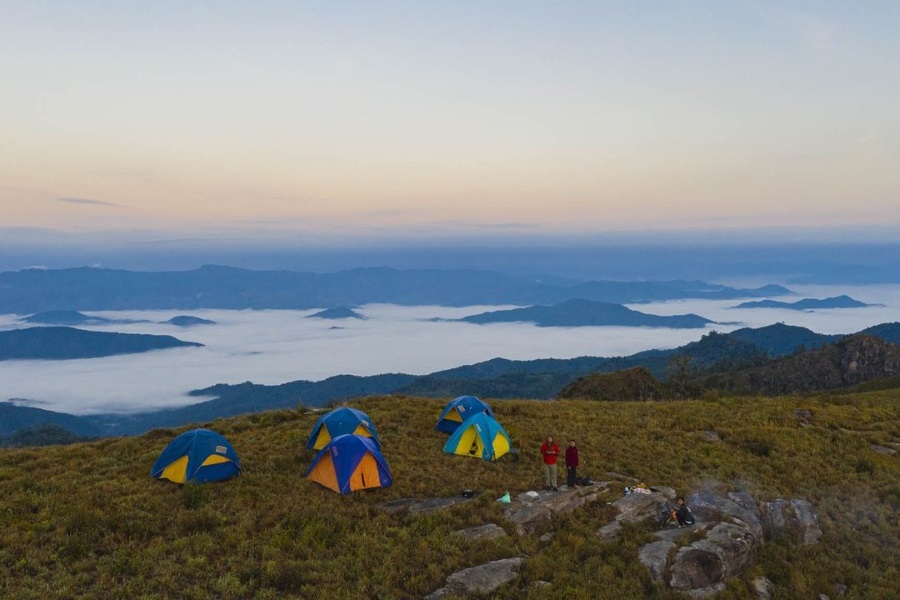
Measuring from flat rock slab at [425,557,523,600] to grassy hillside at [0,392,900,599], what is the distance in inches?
11.6

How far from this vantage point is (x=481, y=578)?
11.9 m

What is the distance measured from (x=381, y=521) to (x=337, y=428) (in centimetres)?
667

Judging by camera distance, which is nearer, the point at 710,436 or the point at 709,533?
the point at 709,533

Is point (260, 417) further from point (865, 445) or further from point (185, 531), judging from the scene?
point (865, 445)

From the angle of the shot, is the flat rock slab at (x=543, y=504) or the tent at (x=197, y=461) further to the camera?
the tent at (x=197, y=461)

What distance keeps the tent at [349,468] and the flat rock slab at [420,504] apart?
1.19m

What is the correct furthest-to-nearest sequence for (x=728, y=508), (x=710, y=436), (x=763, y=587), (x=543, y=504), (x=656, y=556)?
(x=710, y=436), (x=543, y=504), (x=728, y=508), (x=656, y=556), (x=763, y=587)

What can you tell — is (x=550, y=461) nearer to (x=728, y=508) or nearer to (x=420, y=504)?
(x=420, y=504)

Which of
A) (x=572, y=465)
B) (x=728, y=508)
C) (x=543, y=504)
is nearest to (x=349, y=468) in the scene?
(x=543, y=504)

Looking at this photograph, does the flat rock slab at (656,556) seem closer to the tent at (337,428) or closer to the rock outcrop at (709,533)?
the rock outcrop at (709,533)

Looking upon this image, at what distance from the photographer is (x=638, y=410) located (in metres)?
29.7

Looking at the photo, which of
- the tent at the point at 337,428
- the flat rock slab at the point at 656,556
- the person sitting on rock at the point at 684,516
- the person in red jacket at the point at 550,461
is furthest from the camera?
the tent at the point at 337,428

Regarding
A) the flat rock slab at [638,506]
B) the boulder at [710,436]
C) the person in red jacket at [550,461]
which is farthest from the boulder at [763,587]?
the boulder at [710,436]

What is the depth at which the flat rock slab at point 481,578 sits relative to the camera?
1152cm
